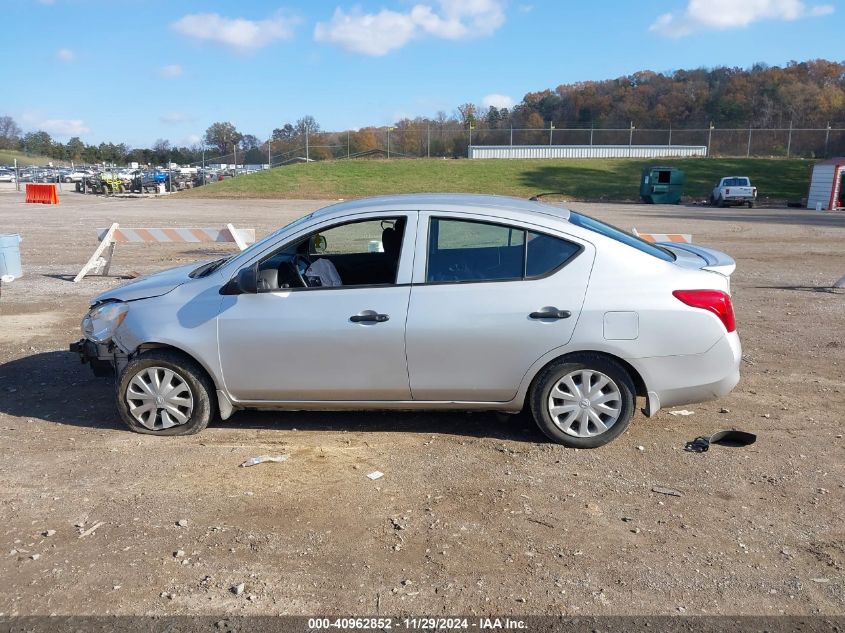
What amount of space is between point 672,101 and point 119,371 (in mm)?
96308

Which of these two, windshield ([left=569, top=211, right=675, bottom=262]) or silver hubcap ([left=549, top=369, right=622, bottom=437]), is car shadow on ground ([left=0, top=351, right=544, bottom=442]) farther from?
windshield ([left=569, top=211, right=675, bottom=262])

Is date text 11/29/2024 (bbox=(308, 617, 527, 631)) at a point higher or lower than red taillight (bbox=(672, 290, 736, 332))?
lower

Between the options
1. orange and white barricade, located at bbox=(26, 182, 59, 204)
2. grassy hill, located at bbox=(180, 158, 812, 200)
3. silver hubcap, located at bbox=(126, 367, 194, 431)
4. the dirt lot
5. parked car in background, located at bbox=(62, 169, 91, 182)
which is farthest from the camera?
parked car in background, located at bbox=(62, 169, 91, 182)

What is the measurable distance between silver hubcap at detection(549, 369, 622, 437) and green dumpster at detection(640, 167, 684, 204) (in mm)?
40067

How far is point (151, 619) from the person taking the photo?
3.32 metres

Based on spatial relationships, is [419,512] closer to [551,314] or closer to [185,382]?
[551,314]

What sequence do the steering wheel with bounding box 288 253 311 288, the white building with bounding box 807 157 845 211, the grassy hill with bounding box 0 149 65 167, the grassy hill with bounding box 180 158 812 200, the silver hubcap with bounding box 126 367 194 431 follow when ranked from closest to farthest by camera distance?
the silver hubcap with bounding box 126 367 194 431 < the steering wheel with bounding box 288 253 311 288 < the white building with bounding box 807 157 845 211 < the grassy hill with bounding box 180 158 812 200 < the grassy hill with bounding box 0 149 65 167

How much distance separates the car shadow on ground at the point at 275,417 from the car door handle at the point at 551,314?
968 millimetres

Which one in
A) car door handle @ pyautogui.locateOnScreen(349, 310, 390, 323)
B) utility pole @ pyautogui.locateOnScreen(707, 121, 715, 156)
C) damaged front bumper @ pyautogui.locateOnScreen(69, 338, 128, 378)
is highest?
utility pole @ pyautogui.locateOnScreen(707, 121, 715, 156)

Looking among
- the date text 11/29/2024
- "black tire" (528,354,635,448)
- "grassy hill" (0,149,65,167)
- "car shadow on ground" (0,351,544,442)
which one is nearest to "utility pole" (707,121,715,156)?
"car shadow on ground" (0,351,544,442)

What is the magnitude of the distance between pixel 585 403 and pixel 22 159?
113 metres

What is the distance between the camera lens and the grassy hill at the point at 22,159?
9869cm

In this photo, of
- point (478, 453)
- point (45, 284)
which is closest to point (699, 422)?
point (478, 453)

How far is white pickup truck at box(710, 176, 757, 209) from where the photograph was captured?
3944 centimetres
